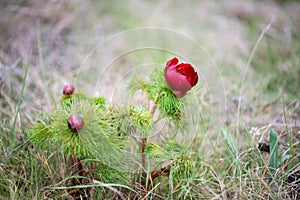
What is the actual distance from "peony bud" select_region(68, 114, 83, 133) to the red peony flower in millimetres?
307

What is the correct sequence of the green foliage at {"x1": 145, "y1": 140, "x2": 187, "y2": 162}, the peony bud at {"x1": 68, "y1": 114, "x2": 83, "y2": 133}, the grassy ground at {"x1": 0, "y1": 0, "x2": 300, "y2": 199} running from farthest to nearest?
the grassy ground at {"x1": 0, "y1": 0, "x2": 300, "y2": 199}, the green foliage at {"x1": 145, "y1": 140, "x2": 187, "y2": 162}, the peony bud at {"x1": 68, "y1": 114, "x2": 83, "y2": 133}

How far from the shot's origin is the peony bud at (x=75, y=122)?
100 cm

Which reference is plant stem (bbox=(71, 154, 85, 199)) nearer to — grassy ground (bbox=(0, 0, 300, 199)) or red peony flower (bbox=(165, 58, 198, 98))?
grassy ground (bbox=(0, 0, 300, 199))

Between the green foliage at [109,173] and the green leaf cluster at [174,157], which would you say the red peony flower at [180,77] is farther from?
the green foliage at [109,173]

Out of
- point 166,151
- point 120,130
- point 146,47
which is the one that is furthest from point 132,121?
point 146,47

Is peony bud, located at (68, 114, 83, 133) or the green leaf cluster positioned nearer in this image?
peony bud, located at (68, 114, 83, 133)

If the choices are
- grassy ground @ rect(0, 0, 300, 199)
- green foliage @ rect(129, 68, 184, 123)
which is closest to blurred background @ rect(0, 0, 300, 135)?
Answer: grassy ground @ rect(0, 0, 300, 199)

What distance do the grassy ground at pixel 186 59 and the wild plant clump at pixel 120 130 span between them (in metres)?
0.12

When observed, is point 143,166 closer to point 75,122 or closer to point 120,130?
point 120,130

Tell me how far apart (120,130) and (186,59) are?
1.34ft

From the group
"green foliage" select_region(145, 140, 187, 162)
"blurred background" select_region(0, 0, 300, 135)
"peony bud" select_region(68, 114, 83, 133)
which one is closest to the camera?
"peony bud" select_region(68, 114, 83, 133)

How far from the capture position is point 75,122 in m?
1.00

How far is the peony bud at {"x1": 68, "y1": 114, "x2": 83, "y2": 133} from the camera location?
1003 mm

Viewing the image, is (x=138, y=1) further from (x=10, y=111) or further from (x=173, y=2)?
(x=10, y=111)
